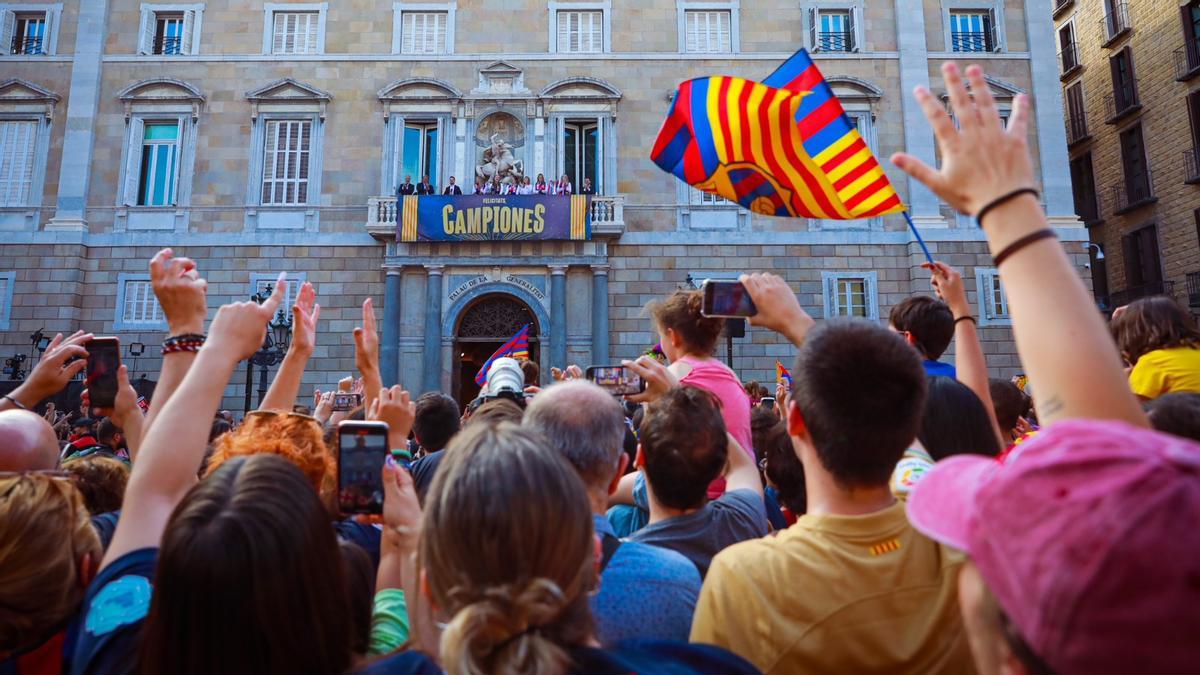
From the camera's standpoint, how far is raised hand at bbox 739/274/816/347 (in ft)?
8.81

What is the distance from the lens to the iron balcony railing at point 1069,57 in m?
25.3

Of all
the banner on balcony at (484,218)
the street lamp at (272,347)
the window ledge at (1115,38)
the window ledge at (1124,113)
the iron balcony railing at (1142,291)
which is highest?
the window ledge at (1115,38)

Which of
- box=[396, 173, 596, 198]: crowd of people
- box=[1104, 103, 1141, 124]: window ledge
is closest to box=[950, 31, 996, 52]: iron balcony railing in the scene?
box=[1104, 103, 1141, 124]: window ledge

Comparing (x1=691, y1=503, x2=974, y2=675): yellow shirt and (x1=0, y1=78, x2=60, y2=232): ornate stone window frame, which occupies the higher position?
(x1=0, y1=78, x2=60, y2=232): ornate stone window frame

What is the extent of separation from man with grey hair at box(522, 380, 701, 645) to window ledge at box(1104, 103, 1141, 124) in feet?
87.4

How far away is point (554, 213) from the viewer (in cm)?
1762

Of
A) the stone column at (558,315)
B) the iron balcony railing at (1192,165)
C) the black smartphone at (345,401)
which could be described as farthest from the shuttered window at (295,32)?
the iron balcony railing at (1192,165)

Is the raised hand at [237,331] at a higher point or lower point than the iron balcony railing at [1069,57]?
lower

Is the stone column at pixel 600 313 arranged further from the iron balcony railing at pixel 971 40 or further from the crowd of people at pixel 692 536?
the crowd of people at pixel 692 536

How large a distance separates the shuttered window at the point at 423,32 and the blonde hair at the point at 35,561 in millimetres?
19005

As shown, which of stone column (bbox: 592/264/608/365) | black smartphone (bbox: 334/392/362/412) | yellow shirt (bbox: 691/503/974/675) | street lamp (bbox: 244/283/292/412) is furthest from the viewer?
stone column (bbox: 592/264/608/365)

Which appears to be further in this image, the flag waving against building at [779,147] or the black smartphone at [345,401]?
the black smartphone at [345,401]

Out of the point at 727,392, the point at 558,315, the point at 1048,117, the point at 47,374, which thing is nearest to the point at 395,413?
the point at 727,392

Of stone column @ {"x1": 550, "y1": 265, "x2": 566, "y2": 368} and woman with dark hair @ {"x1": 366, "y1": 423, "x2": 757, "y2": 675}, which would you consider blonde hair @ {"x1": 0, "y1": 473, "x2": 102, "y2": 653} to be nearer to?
woman with dark hair @ {"x1": 366, "y1": 423, "x2": 757, "y2": 675}
